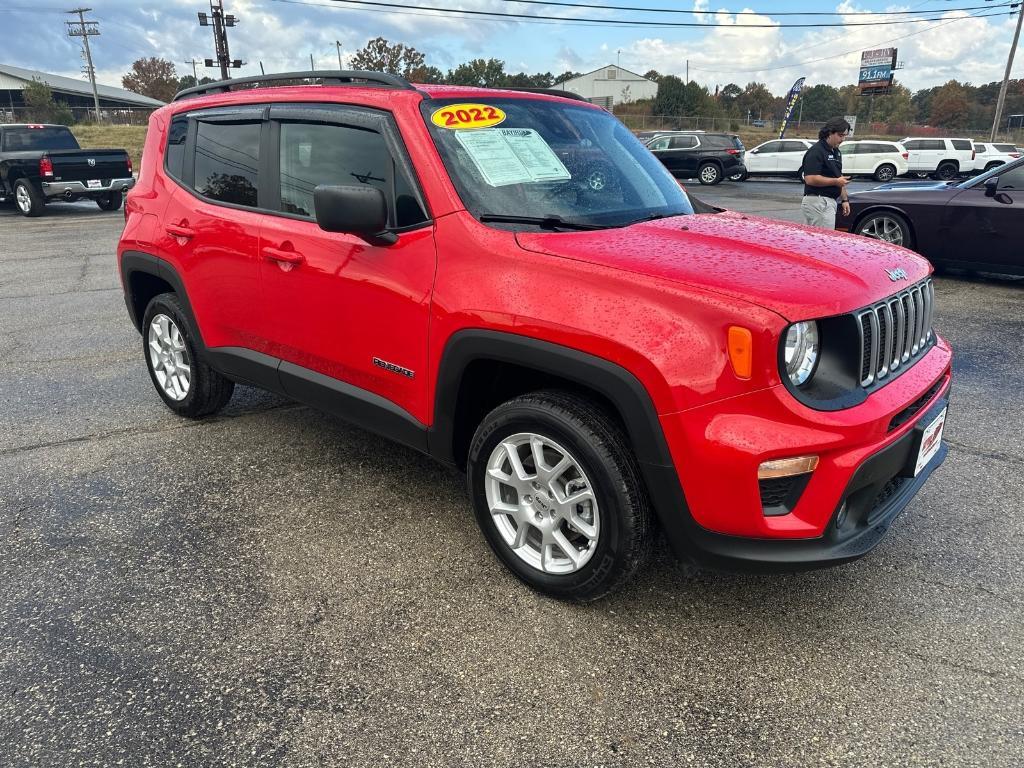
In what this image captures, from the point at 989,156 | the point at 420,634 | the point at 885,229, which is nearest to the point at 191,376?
the point at 420,634

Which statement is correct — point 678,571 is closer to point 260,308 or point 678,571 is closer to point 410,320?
point 410,320

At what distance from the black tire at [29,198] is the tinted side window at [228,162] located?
14.3 meters

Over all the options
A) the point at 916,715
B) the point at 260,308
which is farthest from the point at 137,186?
the point at 916,715

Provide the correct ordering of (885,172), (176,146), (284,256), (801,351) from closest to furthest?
(801,351), (284,256), (176,146), (885,172)

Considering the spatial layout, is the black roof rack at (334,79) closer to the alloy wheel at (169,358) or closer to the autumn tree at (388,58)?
the alloy wheel at (169,358)

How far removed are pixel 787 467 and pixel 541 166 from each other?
5.23 feet

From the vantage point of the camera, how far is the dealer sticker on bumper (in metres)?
2.54

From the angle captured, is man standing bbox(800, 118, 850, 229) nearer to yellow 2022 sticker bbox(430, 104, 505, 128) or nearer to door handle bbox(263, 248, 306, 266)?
yellow 2022 sticker bbox(430, 104, 505, 128)

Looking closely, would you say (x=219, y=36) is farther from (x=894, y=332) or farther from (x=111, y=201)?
(x=894, y=332)

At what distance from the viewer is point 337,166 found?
318cm

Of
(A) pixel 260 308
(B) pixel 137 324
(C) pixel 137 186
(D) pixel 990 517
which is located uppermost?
(C) pixel 137 186

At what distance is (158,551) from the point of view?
311 centimetres

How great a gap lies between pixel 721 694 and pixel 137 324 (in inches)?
160

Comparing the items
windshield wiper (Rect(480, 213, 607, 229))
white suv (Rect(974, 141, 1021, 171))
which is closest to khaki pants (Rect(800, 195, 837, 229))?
windshield wiper (Rect(480, 213, 607, 229))
